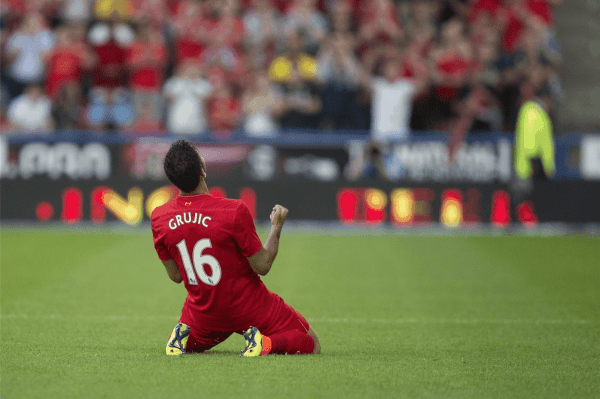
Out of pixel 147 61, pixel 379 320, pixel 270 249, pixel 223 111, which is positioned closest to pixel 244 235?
pixel 270 249

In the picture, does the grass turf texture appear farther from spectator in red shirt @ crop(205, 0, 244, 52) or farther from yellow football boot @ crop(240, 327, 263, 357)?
spectator in red shirt @ crop(205, 0, 244, 52)

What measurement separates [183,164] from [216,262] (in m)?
0.60

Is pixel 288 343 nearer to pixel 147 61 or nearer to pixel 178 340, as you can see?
pixel 178 340

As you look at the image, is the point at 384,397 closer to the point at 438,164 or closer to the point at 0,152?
the point at 438,164

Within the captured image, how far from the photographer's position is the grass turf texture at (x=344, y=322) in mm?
4898

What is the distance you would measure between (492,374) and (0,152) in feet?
37.8

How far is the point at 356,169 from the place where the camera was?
49.0 feet

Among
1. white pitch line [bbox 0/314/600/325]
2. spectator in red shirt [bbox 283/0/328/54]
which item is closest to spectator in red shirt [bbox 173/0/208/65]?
spectator in red shirt [bbox 283/0/328/54]

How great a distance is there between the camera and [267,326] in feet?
18.3

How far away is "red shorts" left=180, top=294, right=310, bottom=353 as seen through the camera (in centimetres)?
554

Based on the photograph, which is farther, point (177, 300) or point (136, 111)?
point (136, 111)

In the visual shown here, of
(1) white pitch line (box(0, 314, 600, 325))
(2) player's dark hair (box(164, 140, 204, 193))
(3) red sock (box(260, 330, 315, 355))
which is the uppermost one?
(2) player's dark hair (box(164, 140, 204, 193))

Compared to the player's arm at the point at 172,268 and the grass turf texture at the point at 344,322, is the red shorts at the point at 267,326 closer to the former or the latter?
the grass turf texture at the point at 344,322

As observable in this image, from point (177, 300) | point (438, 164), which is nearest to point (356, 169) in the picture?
point (438, 164)
